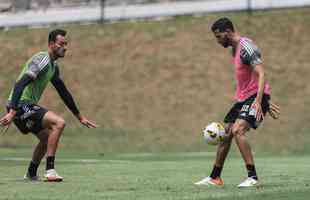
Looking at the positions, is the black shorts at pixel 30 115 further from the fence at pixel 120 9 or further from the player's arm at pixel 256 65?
the fence at pixel 120 9

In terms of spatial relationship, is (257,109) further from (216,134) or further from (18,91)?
(18,91)

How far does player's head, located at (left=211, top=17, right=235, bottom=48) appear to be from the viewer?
544 inches

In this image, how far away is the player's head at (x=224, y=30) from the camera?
45.3 ft

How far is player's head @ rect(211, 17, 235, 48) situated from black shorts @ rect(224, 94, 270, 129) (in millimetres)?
751

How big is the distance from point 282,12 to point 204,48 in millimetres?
3132

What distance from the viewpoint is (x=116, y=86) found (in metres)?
35.8

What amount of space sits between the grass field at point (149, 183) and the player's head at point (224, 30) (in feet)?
5.88

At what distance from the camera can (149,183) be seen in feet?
47.6

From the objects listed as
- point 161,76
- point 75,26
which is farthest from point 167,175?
point 75,26

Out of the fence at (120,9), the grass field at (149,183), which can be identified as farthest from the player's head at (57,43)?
the fence at (120,9)

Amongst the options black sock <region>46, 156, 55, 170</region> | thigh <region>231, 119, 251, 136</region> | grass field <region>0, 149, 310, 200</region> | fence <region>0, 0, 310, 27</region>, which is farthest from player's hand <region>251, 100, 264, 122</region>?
fence <region>0, 0, 310, 27</region>

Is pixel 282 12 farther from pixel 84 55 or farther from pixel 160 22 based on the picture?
pixel 84 55

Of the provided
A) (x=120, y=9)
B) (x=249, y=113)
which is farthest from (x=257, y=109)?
(x=120, y=9)

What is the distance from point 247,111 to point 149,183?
169 centimetres
